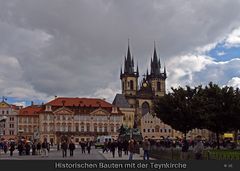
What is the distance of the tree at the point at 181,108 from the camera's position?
2384 inches

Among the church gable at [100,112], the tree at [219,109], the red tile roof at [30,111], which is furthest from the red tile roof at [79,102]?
the tree at [219,109]

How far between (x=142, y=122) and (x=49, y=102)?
36859mm

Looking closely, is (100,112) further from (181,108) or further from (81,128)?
(181,108)

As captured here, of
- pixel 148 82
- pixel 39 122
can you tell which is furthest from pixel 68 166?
pixel 148 82

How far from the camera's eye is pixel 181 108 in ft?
202

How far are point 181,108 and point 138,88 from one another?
13248 cm

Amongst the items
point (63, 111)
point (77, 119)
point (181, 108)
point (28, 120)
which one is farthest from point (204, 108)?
point (28, 120)

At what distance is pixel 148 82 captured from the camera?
651 feet

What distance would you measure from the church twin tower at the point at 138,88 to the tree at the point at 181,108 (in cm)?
11136

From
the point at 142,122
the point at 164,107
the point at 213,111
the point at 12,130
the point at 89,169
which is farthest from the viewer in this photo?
the point at 142,122

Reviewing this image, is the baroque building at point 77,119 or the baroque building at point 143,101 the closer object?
the baroque building at point 77,119

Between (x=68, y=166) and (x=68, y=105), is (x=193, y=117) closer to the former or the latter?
(x=68, y=166)

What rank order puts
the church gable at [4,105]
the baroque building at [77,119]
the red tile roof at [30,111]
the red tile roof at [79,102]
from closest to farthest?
1. the church gable at [4,105]
2. the baroque building at [77,119]
3. the red tile roof at [30,111]
4. the red tile roof at [79,102]

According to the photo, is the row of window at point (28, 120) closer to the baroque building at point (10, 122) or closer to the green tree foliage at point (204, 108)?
the baroque building at point (10, 122)
